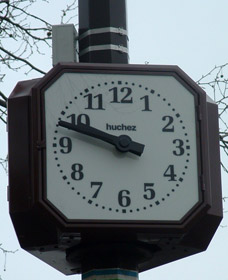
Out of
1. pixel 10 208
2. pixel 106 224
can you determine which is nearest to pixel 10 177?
pixel 10 208

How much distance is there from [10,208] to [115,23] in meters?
1.22

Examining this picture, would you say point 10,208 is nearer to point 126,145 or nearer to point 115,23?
point 126,145

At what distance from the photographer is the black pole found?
23.5ft

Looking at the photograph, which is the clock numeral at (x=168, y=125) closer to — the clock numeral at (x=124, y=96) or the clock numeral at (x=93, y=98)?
the clock numeral at (x=124, y=96)

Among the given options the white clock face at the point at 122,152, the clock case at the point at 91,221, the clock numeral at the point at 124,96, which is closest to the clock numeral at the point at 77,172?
the white clock face at the point at 122,152

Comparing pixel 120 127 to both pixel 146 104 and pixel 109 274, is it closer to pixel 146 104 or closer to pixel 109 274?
pixel 146 104

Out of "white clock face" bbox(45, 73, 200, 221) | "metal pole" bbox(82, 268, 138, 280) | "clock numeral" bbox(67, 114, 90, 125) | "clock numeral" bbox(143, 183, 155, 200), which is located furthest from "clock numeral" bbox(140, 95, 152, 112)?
"metal pole" bbox(82, 268, 138, 280)

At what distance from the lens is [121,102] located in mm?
6883

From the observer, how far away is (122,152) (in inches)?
267

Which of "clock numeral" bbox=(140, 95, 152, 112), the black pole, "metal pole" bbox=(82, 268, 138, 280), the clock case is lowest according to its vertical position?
"metal pole" bbox=(82, 268, 138, 280)

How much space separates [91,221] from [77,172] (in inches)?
11.4

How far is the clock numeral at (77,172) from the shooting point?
6660mm

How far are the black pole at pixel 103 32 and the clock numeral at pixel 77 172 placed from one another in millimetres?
703

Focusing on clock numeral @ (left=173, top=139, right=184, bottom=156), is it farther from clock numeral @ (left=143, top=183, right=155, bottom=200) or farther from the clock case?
clock numeral @ (left=143, top=183, right=155, bottom=200)
